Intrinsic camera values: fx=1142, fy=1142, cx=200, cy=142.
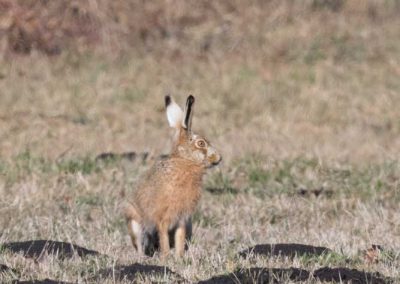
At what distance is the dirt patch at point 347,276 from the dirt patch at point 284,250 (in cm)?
67

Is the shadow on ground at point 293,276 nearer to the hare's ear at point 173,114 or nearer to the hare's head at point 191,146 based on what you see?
the hare's head at point 191,146

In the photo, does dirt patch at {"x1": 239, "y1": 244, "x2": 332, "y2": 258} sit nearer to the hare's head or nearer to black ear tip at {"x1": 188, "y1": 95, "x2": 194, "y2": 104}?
the hare's head

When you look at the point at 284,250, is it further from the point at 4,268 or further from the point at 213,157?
the point at 4,268

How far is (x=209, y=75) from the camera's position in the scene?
50.7 ft

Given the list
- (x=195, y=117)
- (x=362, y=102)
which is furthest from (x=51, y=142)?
(x=362, y=102)

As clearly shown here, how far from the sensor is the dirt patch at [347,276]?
18.8ft

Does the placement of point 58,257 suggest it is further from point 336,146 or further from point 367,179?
point 336,146

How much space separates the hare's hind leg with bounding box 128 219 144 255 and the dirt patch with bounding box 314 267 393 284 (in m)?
1.76

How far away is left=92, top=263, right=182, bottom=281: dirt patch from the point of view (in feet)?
19.0

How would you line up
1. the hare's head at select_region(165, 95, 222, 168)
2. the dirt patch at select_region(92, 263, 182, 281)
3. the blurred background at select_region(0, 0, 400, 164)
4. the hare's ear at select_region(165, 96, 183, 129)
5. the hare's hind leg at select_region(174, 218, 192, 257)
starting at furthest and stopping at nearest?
the blurred background at select_region(0, 0, 400, 164) < the hare's ear at select_region(165, 96, 183, 129) < the hare's head at select_region(165, 95, 222, 168) < the hare's hind leg at select_region(174, 218, 192, 257) < the dirt patch at select_region(92, 263, 182, 281)

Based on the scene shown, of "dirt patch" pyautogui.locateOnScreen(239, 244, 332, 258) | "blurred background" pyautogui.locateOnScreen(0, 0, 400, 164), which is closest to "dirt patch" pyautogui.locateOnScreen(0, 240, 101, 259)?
"dirt patch" pyautogui.locateOnScreen(239, 244, 332, 258)

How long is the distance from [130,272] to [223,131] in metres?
7.18

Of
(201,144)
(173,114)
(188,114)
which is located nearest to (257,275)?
(201,144)

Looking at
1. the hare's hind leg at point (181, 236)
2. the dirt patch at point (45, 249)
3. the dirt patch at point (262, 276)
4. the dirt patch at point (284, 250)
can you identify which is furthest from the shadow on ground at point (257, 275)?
the hare's hind leg at point (181, 236)
